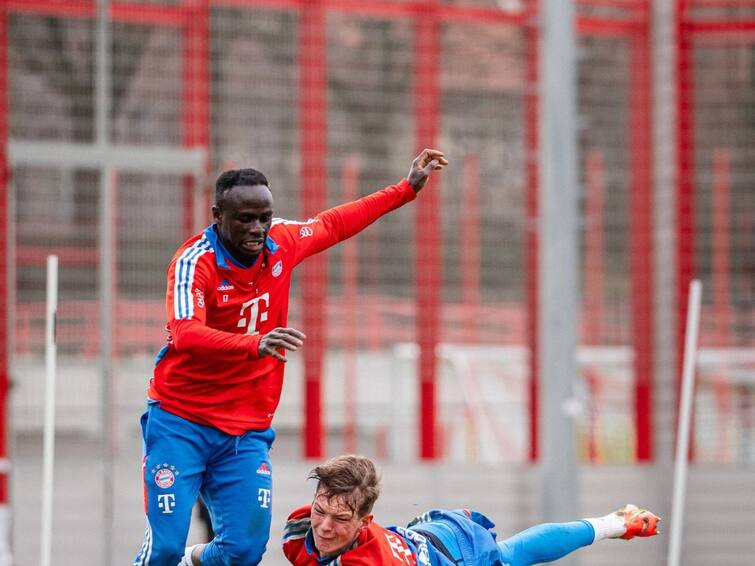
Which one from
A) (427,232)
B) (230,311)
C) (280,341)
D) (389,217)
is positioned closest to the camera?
(280,341)

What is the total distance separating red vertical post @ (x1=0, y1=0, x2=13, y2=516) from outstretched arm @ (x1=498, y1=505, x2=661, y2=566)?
428 cm

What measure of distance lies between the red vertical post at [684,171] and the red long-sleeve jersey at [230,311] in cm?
471

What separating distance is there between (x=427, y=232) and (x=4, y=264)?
2.87 meters

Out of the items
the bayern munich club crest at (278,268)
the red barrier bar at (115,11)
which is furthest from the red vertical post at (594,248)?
the bayern munich club crest at (278,268)

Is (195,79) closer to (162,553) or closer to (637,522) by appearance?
(162,553)

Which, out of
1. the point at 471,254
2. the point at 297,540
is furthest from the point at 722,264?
the point at 297,540

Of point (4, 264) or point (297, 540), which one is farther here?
point (4, 264)

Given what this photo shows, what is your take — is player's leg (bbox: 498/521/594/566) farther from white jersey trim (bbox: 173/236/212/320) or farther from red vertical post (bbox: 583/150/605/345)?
red vertical post (bbox: 583/150/605/345)

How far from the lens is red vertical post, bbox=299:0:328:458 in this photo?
8797 mm

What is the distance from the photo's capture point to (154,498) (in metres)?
4.70

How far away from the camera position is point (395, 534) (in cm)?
454

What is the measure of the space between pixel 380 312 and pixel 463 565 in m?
6.01

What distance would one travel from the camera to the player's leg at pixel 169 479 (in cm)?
469

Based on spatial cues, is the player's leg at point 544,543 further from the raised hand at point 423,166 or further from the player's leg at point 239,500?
the raised hand at point 423,166
